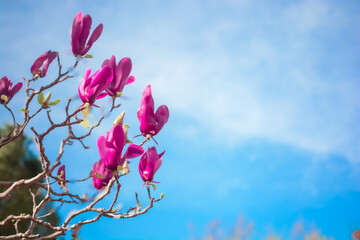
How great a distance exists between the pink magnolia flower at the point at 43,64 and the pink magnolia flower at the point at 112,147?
645 mm

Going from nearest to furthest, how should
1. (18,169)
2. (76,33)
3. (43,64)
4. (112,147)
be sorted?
(112,147), (76,33), (43,64), (18,169)

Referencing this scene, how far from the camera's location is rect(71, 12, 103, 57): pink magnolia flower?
6.64 ft

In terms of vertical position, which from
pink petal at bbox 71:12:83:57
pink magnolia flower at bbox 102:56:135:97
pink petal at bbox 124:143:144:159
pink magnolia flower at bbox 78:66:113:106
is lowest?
pink petal at bbox 124:143:144:159

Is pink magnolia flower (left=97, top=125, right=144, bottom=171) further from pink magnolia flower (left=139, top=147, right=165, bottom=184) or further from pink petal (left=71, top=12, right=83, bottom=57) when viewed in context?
pink petal (left=71, top=12, right=83, bottom=57)

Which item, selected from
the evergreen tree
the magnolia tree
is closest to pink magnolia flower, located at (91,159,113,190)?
the magnolia tree

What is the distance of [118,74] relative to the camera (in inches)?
81.0

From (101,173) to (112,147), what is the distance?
289 millimetres

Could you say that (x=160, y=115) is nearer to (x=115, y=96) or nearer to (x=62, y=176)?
(x=115, y=96)

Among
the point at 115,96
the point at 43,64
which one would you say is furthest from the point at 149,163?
the point at 43,64

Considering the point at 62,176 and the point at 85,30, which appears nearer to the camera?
the point at 85,30

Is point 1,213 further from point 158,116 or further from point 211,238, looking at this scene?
point 158,116

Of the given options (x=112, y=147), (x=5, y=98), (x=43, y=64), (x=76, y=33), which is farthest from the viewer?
(x=43, y=64)

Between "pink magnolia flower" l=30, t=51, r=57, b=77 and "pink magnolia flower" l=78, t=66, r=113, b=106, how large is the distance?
419 millimetres

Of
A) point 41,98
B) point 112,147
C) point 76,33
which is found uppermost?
point 76,33
